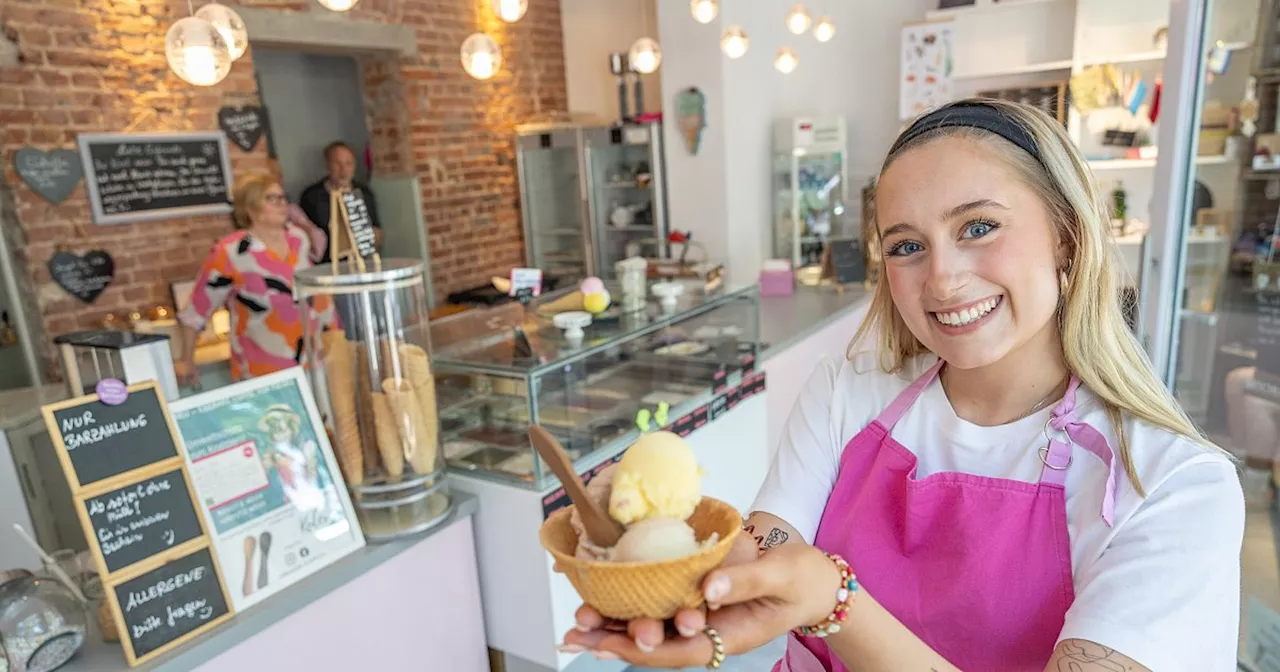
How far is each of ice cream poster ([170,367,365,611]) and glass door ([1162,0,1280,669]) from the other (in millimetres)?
3182

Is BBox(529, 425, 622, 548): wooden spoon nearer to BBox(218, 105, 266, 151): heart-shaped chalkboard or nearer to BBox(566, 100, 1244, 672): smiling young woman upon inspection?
BBox(566, 100, 1244, 672): smiling young woman

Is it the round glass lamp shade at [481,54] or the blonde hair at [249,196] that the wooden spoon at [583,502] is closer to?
the round glass lamp shade at [481,54]

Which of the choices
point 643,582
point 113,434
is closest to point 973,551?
point 643,582

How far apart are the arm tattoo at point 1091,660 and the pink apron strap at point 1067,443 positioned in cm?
22

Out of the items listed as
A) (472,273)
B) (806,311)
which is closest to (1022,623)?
(806,311)

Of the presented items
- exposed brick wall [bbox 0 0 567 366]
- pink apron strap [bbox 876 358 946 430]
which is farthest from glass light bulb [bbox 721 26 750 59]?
pink apron strap [bbox 876 358 946 430]

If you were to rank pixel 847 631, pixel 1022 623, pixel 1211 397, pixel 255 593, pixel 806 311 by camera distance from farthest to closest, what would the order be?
pixel 806 311
pixel 1211 397
pixel 255 593
pixel 1022 623
pixel 847 631

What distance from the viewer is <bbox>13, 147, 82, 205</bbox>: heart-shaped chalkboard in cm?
381

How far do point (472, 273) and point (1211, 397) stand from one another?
16.2 ft

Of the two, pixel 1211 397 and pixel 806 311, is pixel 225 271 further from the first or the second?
pixel 1211 397

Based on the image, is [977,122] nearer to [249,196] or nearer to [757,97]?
[249,196]

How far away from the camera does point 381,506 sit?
2.06 meters

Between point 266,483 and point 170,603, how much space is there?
12.5 inches

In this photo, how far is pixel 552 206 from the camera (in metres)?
6.57
